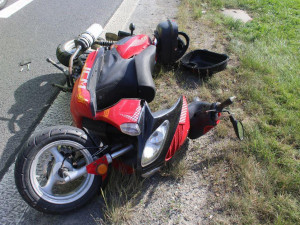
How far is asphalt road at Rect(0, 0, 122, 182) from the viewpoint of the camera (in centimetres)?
286

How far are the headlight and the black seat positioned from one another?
1.87 ft

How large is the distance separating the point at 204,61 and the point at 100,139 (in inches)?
92.7

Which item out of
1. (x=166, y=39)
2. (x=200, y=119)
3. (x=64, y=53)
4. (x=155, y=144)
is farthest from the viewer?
(x=166, y=39)

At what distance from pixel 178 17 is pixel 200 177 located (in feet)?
13.0

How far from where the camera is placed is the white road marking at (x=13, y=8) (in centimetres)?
537

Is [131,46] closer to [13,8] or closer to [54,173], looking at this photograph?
[54,173]

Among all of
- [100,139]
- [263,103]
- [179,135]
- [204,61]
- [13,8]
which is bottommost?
[263,103]

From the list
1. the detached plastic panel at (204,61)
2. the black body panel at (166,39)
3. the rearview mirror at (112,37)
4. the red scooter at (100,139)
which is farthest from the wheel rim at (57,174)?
the rearview mirror at (112,37)

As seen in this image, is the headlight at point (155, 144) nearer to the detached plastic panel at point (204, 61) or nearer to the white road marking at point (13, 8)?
the detached plastic panel at point (204, 61)

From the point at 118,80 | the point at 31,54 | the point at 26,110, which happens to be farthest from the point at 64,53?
the point at 118,80

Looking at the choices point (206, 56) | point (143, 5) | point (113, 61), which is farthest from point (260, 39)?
point (113, 61)

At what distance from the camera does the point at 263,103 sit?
3.31 meters

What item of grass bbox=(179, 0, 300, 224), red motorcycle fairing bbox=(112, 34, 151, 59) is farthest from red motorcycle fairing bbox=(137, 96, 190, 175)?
red motorcycle fairing bbox=(112, 34, 151, 59)

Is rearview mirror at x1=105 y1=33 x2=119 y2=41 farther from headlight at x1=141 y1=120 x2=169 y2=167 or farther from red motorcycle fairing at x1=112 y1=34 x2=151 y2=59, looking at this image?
headlight at x1=141 y1=120 x2=169 y2=167
